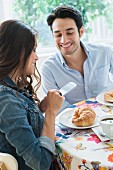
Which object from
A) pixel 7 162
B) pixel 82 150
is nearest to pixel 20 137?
pixel 7 162

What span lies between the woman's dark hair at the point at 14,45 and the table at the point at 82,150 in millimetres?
313

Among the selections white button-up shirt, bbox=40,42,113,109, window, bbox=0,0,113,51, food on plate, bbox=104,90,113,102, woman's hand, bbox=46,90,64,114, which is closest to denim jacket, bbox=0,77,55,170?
woman's hand, bbox=46,90,64,114

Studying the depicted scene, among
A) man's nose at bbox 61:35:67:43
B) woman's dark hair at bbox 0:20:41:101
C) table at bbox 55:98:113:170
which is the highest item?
woman's dark hair at bbox 0:20:41:101

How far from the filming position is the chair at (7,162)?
2.71 feet

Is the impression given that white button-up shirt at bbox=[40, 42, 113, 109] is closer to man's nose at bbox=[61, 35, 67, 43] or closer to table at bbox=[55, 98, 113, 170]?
man's nose at bbox=[61, 35, 67, 43]

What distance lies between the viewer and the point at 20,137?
86cm

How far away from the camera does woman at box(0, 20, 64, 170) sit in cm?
87

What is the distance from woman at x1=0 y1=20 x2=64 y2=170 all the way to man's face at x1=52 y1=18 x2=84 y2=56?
0.72 meters

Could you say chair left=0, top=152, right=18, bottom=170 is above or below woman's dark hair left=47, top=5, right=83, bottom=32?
below

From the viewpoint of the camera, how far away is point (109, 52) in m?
1.82

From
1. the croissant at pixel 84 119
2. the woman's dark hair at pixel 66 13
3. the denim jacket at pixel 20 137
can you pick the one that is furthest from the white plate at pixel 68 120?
the woman's dark hair at pixel 66 13

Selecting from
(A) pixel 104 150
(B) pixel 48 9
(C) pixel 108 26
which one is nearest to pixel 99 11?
(C) pixel 108 26

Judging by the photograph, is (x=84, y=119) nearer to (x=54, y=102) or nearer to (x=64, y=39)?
(x=54, y=102)

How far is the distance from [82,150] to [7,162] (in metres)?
0.25
